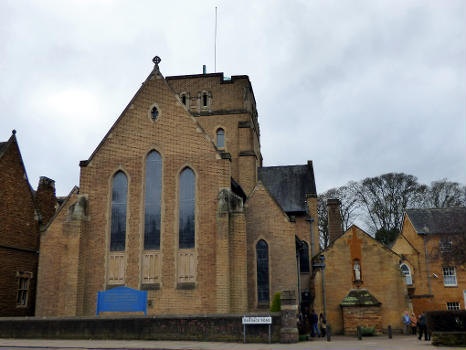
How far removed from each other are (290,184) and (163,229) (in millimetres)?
17559

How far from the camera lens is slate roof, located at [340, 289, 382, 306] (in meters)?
27.3

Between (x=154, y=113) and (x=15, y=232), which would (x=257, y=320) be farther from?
(x=15, y=232)

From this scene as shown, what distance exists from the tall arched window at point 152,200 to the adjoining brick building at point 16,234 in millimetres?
9997

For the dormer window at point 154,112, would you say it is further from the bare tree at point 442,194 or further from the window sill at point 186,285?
the bare tree at point 442,194

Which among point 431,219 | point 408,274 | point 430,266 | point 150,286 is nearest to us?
point 150,286

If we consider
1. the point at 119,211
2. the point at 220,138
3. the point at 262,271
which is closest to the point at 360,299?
the point at 262,271

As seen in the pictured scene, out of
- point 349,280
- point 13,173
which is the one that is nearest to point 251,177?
point 349,280

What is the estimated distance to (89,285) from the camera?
2397cm

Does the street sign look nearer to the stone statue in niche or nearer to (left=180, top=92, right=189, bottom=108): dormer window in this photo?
the stone statue in niche

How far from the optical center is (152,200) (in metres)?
24.9

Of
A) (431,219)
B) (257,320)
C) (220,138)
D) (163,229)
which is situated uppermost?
(220,138)

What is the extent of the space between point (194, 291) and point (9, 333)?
8722 millimetres

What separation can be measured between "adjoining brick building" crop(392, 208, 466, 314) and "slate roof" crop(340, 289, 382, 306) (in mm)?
14027

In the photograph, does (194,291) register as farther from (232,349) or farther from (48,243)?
(48,243)
